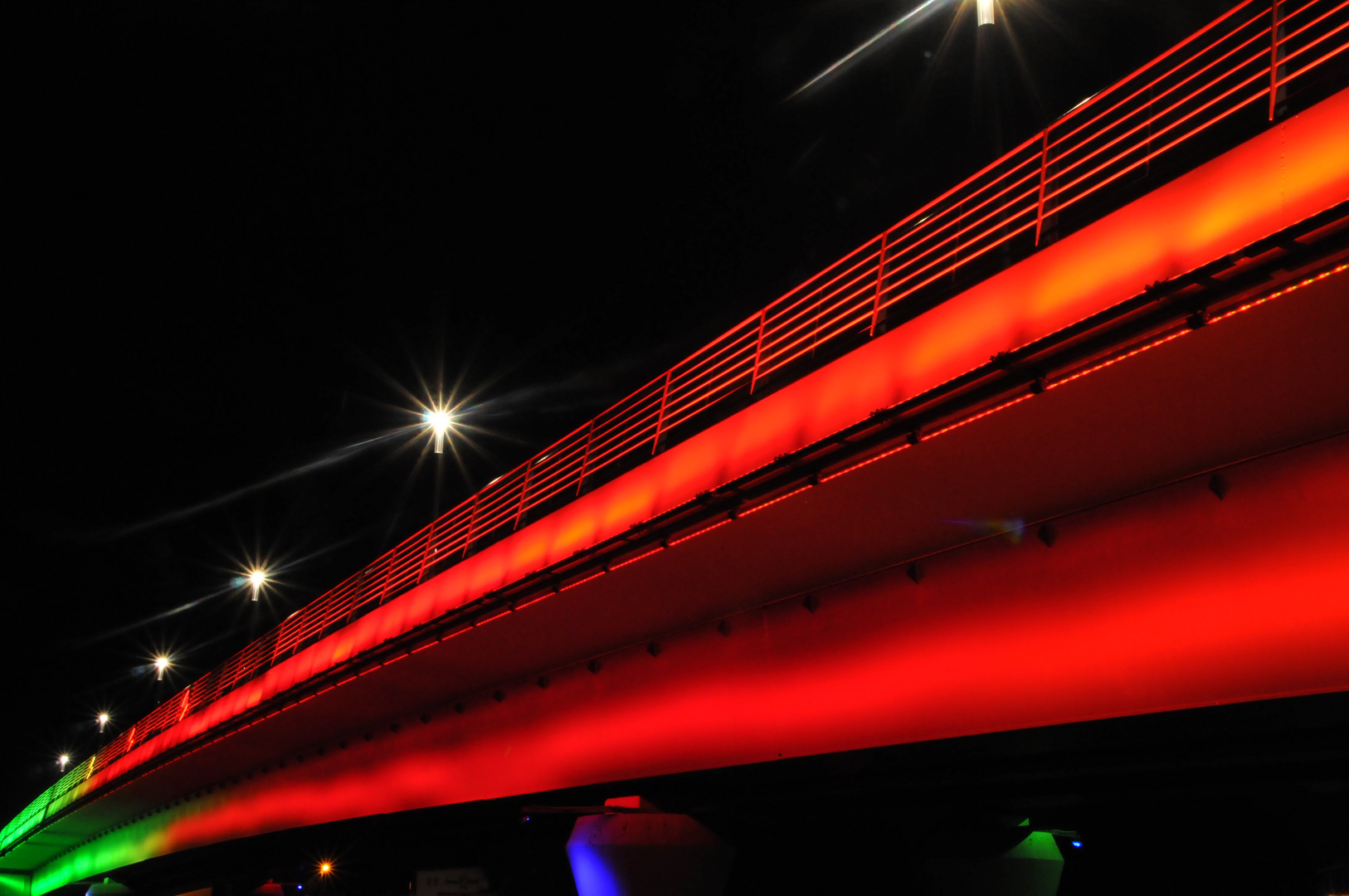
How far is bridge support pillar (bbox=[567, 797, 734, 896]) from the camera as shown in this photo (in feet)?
35.3

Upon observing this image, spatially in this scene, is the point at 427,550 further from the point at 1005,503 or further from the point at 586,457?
the point at 1005,503

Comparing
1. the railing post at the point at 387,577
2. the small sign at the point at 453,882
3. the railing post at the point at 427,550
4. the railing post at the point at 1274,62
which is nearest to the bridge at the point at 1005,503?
the railing post at the point at 1274,62

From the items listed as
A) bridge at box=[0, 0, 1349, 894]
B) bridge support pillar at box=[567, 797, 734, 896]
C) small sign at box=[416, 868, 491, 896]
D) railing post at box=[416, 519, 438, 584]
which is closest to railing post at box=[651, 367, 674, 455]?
bridge at box=[0, 0, 1349, 894]

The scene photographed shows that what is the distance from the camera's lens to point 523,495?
14188 millimetres

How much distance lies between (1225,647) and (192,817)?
27.6 m

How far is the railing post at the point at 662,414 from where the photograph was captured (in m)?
11.3

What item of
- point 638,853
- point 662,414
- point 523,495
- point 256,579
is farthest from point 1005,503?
point 256,579

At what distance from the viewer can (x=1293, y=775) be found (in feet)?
25.9

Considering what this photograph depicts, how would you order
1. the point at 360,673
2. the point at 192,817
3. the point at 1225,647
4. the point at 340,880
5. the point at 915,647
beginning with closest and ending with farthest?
the point at 1225,647 < the point at 915,647 < the point at 360,673 < the point at 192,817 < the point at 340,880

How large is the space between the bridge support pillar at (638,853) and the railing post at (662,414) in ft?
13.5

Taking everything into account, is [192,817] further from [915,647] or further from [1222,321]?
[1222,321]

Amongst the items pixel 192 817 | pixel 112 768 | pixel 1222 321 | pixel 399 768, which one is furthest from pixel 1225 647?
pixel 112 768

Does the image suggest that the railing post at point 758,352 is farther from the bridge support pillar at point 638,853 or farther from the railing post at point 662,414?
the bridge support pillar at point 638,853

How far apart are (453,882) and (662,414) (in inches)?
539
